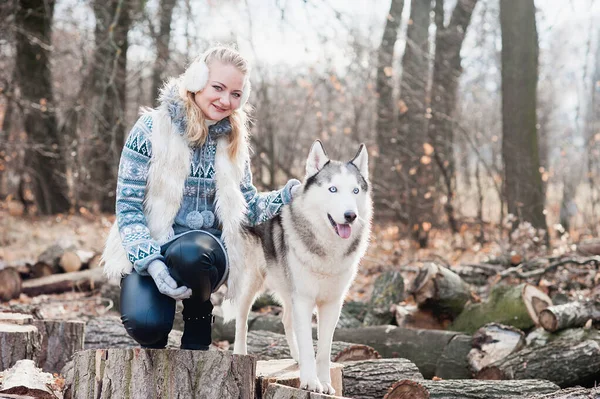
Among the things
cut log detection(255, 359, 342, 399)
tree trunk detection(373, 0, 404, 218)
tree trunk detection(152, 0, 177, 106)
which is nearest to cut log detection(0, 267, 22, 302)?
tree trunk detection(152, 0, 177, 106)

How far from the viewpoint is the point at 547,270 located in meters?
6.96

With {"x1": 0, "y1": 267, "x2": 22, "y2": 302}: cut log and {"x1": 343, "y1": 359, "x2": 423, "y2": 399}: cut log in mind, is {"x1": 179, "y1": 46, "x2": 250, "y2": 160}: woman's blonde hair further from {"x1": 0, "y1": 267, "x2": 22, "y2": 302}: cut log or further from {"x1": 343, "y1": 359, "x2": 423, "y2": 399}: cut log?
{"x1": 0, "y1": 267, "x2": 22, "y2": 302}: cut log

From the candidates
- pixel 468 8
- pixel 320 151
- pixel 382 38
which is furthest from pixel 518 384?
pixel 468 8

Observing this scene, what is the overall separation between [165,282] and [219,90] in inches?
42.2

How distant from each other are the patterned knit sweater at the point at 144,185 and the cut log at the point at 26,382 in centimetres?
102

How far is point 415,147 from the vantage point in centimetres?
1174

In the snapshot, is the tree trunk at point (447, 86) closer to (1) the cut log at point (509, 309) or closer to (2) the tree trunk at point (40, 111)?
(1) the cut log at point (509, 309)

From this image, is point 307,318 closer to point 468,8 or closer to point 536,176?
point 536,176

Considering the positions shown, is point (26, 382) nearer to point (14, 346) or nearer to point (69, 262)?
point (14, 346)

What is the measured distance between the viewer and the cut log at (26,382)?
11.3 feet

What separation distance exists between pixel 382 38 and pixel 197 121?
1010 cm

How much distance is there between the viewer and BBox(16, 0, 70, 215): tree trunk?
40.4 feet

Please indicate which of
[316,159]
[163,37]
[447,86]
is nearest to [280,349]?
[316,159]

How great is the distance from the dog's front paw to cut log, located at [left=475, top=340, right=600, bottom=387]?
2.09 metres
